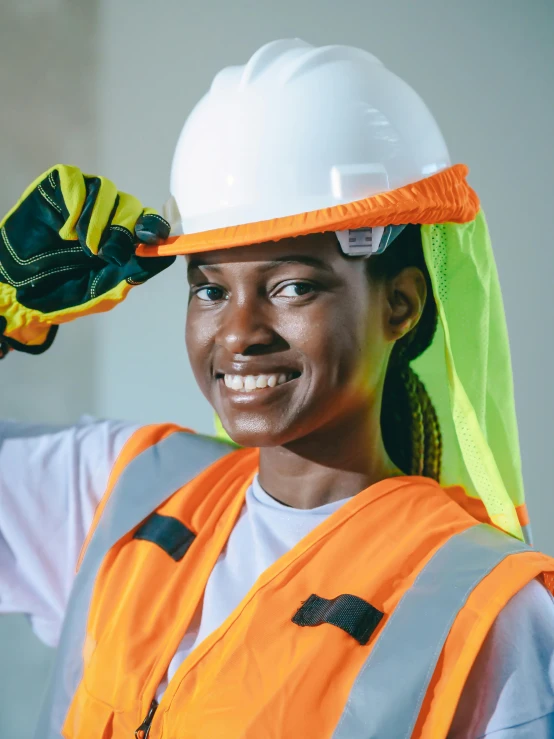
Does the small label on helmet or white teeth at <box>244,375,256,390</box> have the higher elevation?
the small label on helmet

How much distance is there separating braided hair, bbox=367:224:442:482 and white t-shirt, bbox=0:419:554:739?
0.17m

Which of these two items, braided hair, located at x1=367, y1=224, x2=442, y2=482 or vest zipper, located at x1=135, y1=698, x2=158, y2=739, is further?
braided hair, located at x1=367, y1=224, x2=442, y2=482

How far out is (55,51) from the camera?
1773 mm

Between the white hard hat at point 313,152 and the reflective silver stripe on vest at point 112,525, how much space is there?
364 millimetres

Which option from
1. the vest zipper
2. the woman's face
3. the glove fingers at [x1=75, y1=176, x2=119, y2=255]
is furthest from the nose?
the vest zipper

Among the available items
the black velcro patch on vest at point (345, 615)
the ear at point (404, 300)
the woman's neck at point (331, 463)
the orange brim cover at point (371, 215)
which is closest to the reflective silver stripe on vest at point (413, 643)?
the black velcro patch on vest at point (345, 615)

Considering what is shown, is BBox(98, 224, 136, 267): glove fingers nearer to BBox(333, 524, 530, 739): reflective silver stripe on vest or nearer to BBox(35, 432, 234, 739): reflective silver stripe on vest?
BBox(35, 432, 234, 739): reflective silver stripe on vest

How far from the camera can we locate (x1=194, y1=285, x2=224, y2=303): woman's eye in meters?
1.10

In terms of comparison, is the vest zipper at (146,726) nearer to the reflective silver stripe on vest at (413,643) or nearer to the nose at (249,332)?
the reflective silver stripe on vest at (413,643)

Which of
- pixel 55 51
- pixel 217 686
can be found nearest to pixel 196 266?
pixel 217 686

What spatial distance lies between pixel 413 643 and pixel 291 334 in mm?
394

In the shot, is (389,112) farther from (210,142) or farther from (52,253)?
(52,253)

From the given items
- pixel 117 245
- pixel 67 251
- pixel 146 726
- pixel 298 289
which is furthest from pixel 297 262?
pixel 146 726

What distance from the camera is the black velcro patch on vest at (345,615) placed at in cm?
93
